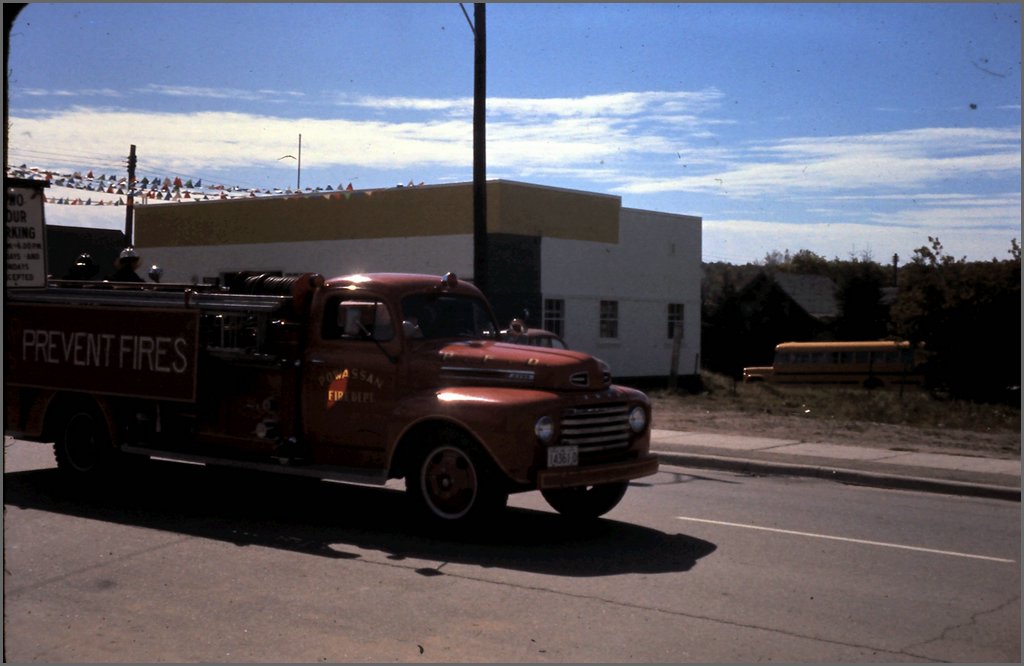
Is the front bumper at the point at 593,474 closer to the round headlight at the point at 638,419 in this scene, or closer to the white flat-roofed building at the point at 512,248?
the round headlight at the point at 638,419

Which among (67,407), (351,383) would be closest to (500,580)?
(351,383)

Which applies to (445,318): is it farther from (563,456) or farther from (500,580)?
(500,580)

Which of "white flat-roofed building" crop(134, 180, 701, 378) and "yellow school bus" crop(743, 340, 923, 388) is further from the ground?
"white flat-roofed building" crop(134, 180, 701, 378)

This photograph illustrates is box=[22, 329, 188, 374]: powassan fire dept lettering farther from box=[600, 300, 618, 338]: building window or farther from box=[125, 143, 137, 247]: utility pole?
box=[600, 300, 618, 338]: building window

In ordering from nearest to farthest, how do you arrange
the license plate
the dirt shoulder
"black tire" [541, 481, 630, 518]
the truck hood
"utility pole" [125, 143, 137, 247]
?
the license plate → the truck hood → "black tire" [541, 481, 630, 518] → the dirt shoulder → "utility pole" [125, 143, 137, 247]

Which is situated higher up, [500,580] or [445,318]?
[445,318]

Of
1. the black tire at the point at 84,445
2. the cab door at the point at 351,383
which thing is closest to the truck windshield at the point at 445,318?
the cab door at the point at 351,383

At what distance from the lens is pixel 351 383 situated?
9.94 meters

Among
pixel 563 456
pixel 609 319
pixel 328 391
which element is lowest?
pixel 563 456

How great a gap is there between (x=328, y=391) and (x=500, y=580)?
297cm

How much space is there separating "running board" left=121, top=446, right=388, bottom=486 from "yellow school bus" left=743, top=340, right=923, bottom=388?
97.0 feet

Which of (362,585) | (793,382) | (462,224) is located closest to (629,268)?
Answer: (462,224)

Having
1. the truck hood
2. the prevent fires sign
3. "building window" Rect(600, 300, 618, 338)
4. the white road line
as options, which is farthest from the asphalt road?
"building window" Rect(600, 300, 618, 338)

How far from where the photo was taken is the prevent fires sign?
35.7 feet
